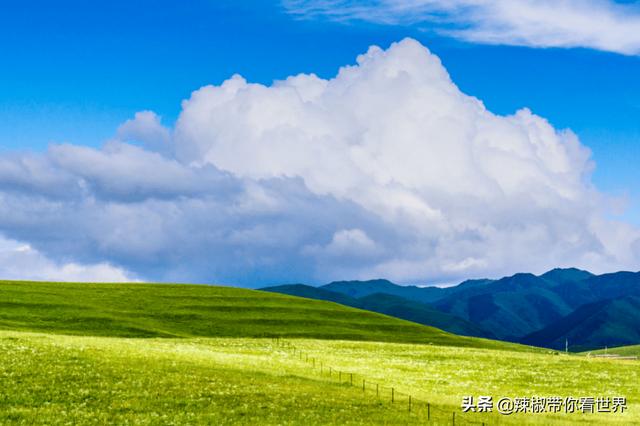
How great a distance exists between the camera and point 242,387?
1879 inches

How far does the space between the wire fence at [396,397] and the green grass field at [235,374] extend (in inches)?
8.4

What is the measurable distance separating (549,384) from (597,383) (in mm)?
5462

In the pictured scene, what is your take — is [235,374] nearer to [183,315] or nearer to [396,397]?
[396,397]

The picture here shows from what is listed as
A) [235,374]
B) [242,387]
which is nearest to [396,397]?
[242,387]

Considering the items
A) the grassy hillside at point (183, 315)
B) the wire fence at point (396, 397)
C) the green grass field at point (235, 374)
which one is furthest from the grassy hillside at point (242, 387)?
the grassy hillside at point (183, 315)

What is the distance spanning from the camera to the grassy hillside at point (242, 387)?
39.7 meters

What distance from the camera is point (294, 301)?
141 m

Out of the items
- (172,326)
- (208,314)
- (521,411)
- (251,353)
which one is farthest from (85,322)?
(521,411)

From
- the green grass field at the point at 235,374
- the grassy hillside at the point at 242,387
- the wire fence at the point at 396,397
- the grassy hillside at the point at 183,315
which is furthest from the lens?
the grassy hillside at the point at 183,315

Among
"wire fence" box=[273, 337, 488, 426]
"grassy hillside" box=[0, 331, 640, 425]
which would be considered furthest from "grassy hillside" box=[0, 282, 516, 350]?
"wire fence" box=[273, 337, 488, 426]

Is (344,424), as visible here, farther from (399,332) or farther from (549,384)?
(399,332)

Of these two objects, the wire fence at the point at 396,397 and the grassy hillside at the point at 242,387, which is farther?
the wire fence at the point at 396,397

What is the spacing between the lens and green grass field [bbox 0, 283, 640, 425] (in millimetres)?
40719

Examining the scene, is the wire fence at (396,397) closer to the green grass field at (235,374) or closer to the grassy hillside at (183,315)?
the green grass field at (235,374)
